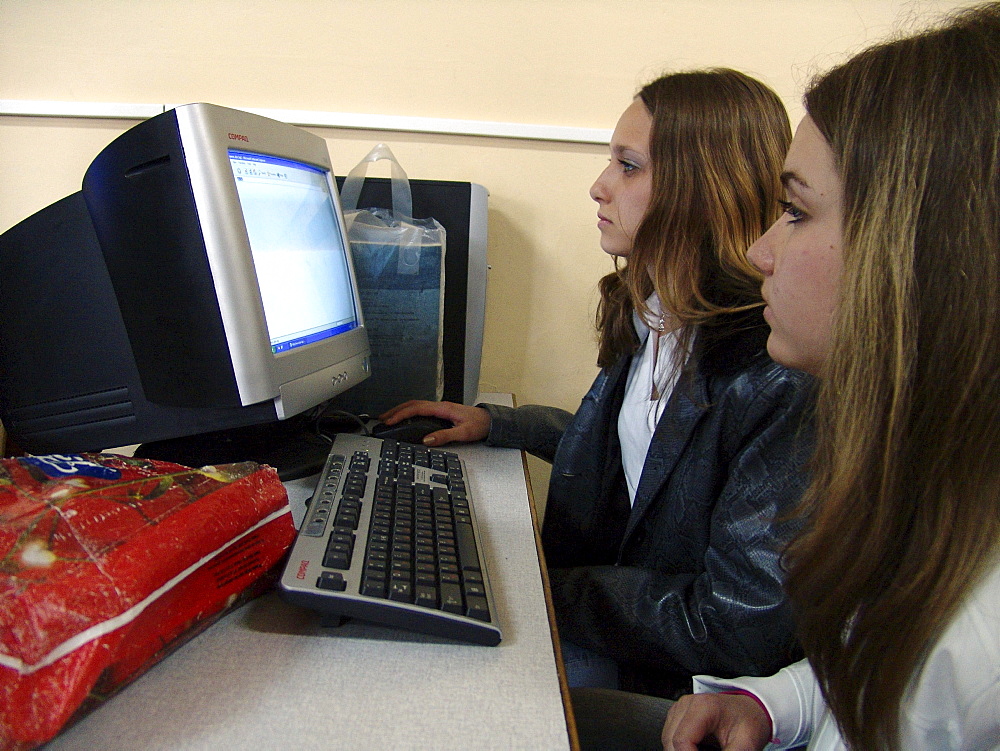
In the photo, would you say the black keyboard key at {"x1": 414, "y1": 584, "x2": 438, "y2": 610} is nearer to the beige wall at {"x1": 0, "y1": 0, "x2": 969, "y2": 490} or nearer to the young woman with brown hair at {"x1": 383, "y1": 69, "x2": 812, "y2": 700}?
the young woman with brown hair at {"x1": 383, "y1": 69, "x2": 812, "y2": 700}

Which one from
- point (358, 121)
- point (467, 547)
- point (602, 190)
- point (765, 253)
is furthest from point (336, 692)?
point (358, 121)

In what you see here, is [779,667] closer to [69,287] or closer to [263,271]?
[263,271]

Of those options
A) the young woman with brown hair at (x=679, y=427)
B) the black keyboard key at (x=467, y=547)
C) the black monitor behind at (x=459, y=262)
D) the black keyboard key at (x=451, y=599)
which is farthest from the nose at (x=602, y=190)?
the black keyboard key at (x=451, y=599)

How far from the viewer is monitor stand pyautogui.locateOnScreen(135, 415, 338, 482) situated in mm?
803

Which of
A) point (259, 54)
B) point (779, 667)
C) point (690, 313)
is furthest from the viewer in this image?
point (259, 54)

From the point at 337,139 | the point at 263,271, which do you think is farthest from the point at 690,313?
the point at 337,139

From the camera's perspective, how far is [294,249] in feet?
2.71

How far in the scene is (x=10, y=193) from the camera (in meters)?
1.30

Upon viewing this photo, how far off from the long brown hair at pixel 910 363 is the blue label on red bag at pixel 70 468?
0.55m

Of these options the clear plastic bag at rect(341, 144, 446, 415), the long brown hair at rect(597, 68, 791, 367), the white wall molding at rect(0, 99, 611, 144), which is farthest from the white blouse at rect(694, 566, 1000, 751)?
the white wall molding at rect(0, 99, 611, 144)

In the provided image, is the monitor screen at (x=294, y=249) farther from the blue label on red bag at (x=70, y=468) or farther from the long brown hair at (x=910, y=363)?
the long brown hair at (x=910, y=363)

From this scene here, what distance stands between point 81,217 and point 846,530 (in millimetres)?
815

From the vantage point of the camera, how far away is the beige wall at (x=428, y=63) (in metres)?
1.24

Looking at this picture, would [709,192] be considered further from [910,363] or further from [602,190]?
[910,363]
